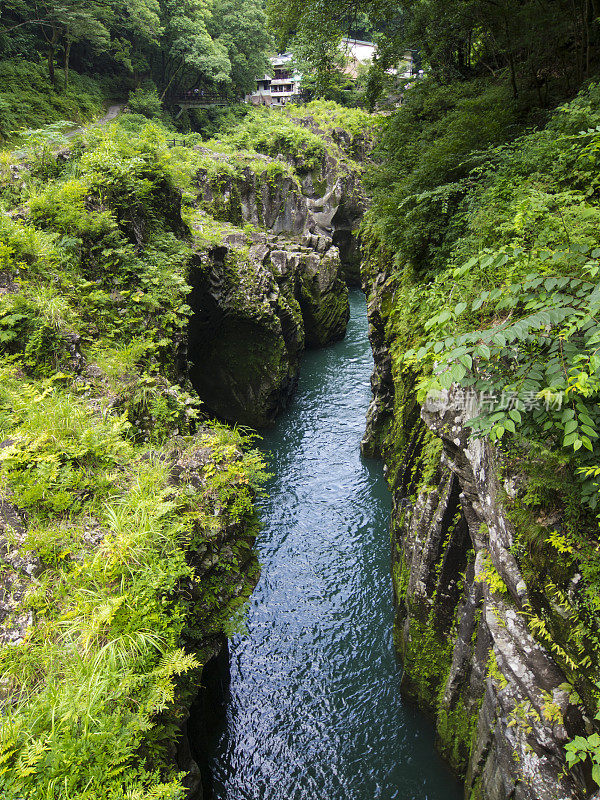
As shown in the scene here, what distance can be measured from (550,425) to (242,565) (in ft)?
18.5

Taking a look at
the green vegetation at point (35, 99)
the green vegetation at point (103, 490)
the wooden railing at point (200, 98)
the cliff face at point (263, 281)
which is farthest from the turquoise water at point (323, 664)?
the wooden railing at point (200, 98)

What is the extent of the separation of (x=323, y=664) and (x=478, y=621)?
4872 millimetres

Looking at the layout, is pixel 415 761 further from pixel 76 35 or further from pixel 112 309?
pixel 76 35

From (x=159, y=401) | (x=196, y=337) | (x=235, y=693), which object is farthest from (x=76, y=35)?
(x=235, y=693)

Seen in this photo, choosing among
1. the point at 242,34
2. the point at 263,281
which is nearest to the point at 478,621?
the point at 263,281

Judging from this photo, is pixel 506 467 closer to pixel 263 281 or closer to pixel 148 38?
pixel 263 281

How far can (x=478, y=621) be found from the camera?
6812 millimetres

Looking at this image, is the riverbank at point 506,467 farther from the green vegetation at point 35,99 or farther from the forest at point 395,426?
the green vegetation at point 35,99

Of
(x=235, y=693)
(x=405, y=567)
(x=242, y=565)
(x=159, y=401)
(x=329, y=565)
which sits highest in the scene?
(x=159, y=401)

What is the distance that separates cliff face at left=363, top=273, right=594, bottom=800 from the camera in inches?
174

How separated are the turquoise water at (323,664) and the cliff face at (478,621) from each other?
95cm

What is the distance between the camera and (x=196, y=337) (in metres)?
16.9

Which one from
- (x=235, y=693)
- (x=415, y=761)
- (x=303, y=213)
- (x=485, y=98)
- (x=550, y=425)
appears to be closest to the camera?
(x=550, y=425)

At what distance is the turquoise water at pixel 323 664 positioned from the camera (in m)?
8.27
